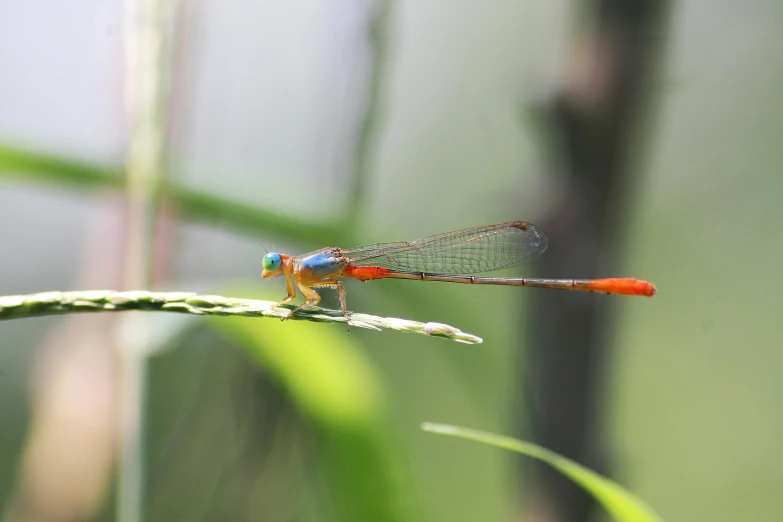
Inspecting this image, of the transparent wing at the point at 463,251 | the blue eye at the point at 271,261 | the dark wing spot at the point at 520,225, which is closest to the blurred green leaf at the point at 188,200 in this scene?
the blue eye at the point at 271,261

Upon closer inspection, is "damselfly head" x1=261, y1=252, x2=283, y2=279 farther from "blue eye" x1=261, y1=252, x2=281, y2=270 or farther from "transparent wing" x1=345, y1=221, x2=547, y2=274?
"transparent wing" x1=345, y1=221, x2=547, y2=274

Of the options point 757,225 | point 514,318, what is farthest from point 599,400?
point 757,225

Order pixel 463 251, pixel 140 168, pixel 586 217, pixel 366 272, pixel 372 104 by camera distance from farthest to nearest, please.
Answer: pixel 463 251
pixel 366 272
pixel 586 217
pixel 372 104
pixel 140 168

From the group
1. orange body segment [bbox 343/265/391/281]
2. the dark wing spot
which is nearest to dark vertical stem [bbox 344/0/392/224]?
→ orange body segment [bbox 343/265/391/281]

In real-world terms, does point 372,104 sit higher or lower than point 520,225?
higher

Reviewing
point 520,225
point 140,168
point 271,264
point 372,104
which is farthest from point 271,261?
point 520,225

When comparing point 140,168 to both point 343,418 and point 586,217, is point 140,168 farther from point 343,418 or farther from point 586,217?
point 586,217
